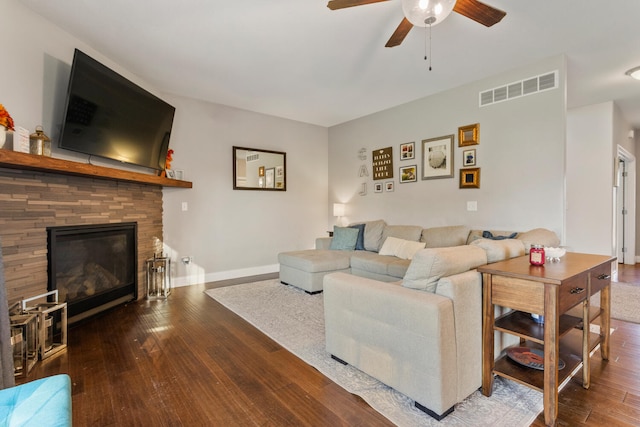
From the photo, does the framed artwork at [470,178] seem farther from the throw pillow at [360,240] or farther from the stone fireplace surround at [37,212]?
the stone fireplace surround at [37,212]

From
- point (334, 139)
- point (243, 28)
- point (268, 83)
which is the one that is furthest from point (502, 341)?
point (334, 139)

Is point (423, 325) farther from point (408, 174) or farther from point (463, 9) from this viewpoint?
point (408, 174)

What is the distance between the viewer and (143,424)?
1.57 meters

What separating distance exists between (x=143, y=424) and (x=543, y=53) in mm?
4511

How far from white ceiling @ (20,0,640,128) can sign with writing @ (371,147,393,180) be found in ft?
3.12

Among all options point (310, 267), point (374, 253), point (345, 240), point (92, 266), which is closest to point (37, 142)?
point (92, 266)

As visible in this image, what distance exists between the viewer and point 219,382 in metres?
1.95

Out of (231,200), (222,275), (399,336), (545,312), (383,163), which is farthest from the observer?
(383,163)

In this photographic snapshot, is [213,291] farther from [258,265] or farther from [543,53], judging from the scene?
[543,53]

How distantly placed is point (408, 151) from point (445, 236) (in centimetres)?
149

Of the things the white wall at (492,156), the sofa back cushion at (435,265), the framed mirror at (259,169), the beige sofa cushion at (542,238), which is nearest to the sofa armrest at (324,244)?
the white wall at (492,156)

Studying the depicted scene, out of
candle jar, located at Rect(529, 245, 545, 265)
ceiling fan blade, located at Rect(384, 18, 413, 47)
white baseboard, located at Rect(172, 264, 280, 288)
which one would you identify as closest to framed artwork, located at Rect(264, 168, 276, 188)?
white baseboard, located at Rect(172, 264, 280, 288)

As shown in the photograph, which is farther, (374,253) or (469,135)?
(374,253)

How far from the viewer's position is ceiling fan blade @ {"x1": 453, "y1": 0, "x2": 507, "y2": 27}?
196cm
